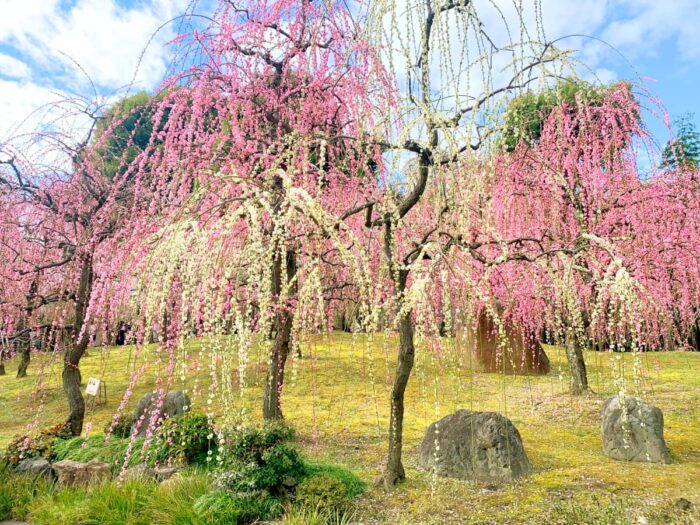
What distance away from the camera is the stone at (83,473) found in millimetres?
5453

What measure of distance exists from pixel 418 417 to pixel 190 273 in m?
5.86

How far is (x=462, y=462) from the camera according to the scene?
4988 mm

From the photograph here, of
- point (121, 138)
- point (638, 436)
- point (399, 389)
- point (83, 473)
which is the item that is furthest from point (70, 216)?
point (638, 436)

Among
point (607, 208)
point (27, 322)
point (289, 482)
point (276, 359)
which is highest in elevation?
point (607, 208)

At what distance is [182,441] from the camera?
5777 mm

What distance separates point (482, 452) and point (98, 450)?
4.66m

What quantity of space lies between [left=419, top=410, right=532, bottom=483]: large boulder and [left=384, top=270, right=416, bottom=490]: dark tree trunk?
52 cm

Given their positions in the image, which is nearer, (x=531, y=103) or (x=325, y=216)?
(x=325, y=216)

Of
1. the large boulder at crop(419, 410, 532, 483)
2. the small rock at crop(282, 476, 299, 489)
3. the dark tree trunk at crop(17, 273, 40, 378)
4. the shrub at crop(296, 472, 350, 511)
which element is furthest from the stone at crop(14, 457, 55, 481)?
the large boulder at crop(419, 410, 532, 483)

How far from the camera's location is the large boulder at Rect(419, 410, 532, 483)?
4.90m

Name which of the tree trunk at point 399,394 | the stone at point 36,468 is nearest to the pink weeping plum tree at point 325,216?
the tree trunk at point 399,394

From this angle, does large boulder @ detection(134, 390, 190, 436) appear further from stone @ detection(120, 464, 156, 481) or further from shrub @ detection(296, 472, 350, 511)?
shrub @ detection(296, 472, 350, 511)

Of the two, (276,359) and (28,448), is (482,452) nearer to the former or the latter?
(276,359)

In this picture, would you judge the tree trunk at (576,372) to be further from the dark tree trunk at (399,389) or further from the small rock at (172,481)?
the small rock at (172,481)
